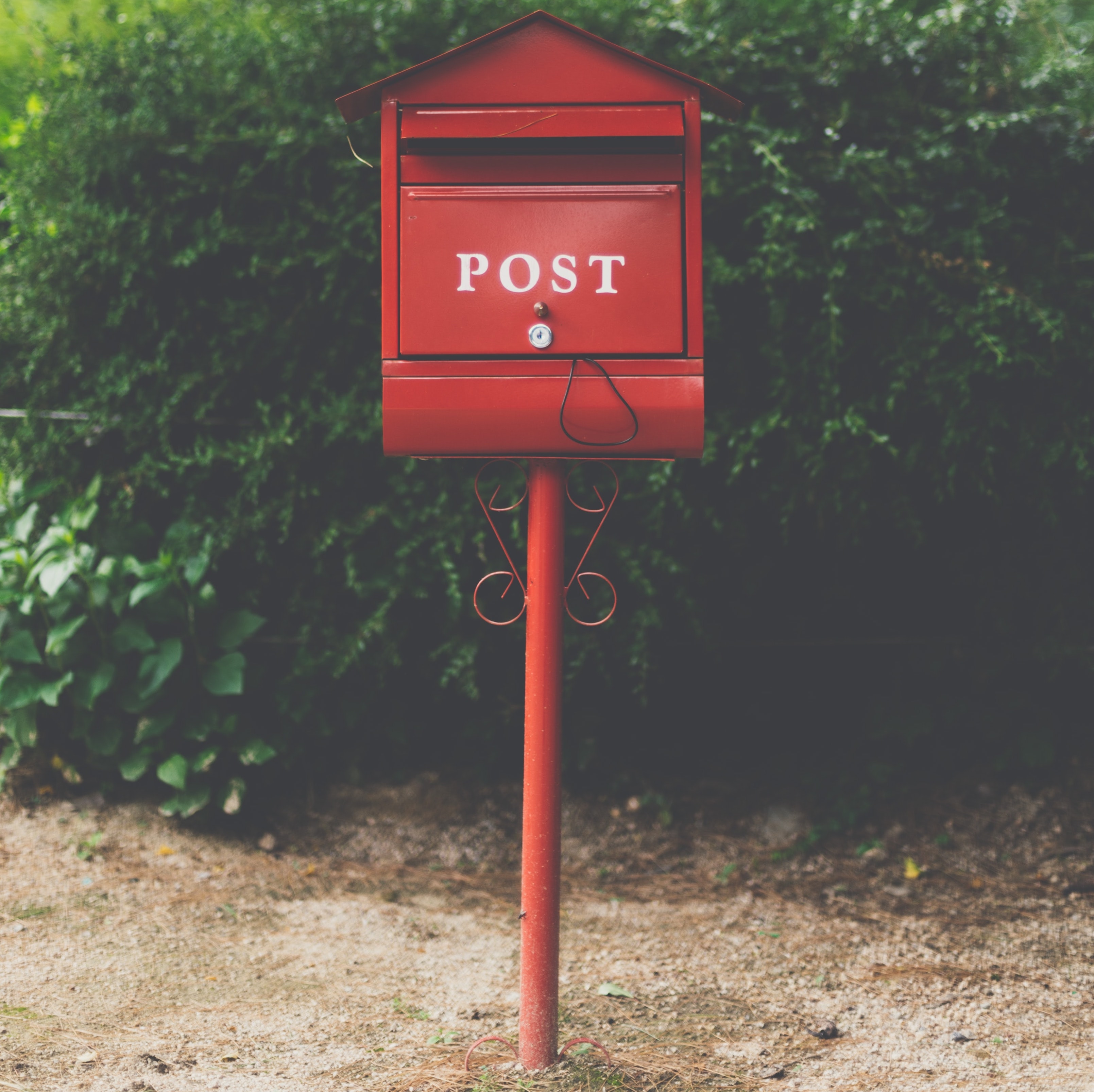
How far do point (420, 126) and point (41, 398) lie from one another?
6.39 ft

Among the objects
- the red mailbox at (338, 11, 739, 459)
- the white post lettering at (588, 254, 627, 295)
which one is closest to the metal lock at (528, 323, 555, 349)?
the red mailbox at (338, 11, 739, 459)

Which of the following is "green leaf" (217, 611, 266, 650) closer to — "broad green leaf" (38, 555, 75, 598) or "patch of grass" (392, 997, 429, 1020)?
"broad green leaf" (38, 555, 75, 598)

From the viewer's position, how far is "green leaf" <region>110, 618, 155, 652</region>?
9.15ft

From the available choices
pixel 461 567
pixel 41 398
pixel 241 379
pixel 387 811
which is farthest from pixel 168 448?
pixel 387 811

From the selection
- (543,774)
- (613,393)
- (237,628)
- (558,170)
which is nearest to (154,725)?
(237,628)

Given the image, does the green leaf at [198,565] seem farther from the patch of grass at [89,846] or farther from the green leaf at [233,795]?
the patch of grass at [89,846]

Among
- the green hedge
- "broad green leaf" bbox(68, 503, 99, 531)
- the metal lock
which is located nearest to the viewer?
the metal lock

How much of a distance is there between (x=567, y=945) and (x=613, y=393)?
159 centimetres

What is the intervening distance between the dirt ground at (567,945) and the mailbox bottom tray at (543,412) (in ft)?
4.09

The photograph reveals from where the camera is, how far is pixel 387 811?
10.3ft

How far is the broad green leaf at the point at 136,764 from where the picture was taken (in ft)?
9.26

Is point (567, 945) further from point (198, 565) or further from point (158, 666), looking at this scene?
point (198, 565)

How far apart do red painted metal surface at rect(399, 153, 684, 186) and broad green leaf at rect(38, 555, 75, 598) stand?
177 cm

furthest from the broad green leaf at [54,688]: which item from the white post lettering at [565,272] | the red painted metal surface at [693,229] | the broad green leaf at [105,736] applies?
the red painted metal surface at [693,229]
